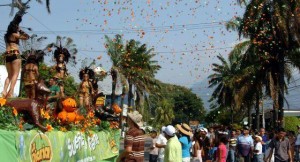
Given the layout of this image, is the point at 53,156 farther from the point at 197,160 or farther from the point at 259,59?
the point at 259,59

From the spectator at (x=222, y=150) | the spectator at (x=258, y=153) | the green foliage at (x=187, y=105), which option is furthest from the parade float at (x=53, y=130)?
the green foliage at (x=187, y=105)

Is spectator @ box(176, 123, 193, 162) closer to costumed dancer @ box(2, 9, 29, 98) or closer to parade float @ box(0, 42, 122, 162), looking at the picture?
parade float @ box(0, 42, 122, 162)

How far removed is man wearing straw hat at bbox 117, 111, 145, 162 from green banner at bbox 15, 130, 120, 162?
1.02 metres

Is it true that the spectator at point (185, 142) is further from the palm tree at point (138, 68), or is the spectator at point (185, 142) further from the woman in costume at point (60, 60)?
the palm tree at point (138, 68)

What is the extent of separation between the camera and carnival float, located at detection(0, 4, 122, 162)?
6.94m

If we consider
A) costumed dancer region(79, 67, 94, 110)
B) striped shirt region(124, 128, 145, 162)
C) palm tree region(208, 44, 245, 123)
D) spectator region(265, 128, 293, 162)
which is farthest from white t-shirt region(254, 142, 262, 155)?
palm tree region(208, 44, 245, 123)

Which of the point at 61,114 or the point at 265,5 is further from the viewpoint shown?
the point at 265,5

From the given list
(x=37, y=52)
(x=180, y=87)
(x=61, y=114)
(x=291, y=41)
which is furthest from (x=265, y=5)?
(x=180, y=87)

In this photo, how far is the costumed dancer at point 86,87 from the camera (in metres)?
13.8

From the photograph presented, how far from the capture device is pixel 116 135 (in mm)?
14641

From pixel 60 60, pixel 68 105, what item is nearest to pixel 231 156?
pixel 60 60

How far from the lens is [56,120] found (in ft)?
30.8

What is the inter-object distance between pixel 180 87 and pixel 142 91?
88.9 meters

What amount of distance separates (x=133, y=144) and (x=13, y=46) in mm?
3261
